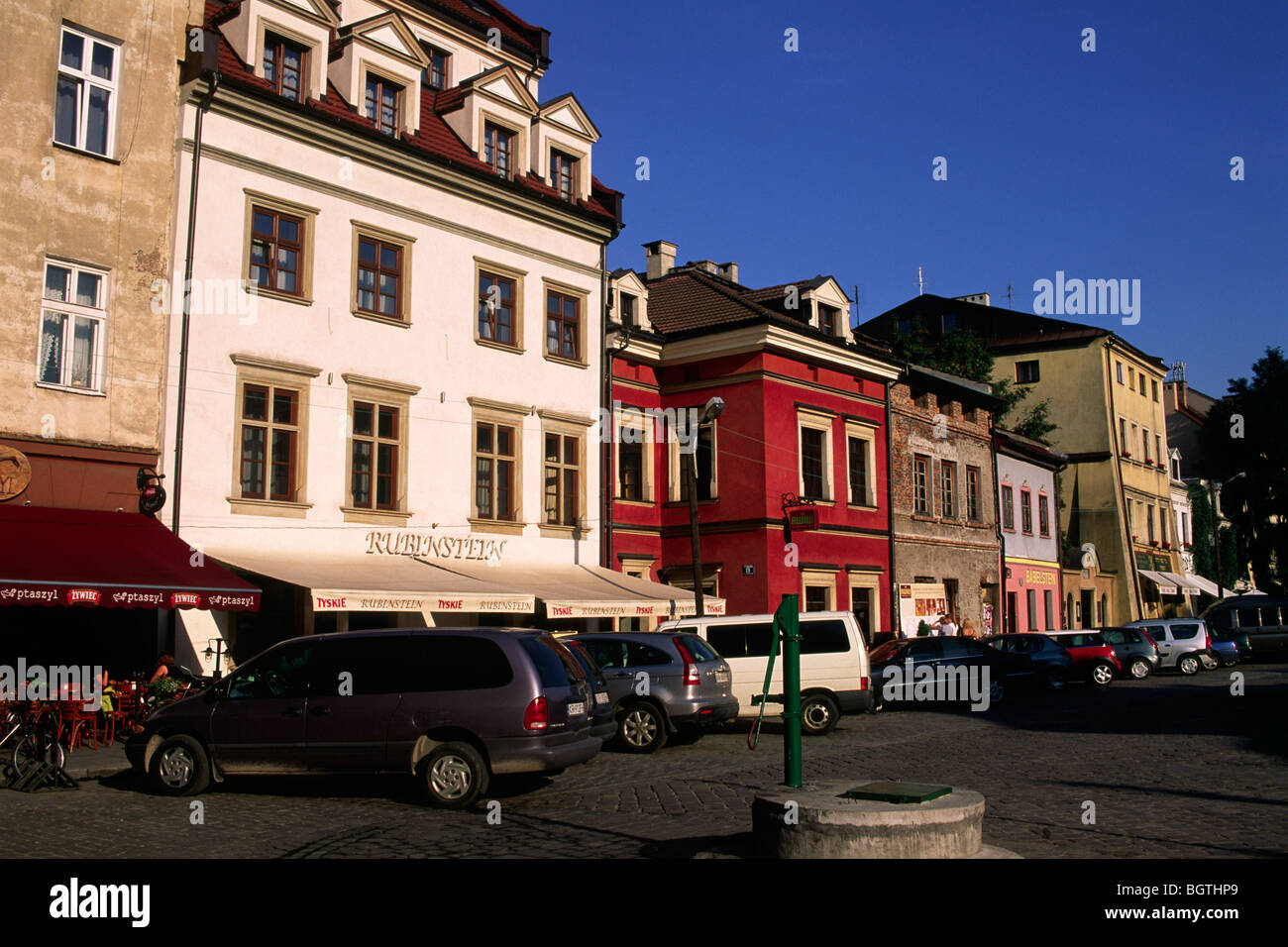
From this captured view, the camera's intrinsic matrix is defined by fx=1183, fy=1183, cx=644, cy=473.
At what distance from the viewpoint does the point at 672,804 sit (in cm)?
1193

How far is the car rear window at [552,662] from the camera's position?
1266 centimetres

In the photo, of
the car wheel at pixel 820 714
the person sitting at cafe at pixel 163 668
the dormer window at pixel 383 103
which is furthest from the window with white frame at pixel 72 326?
the car wheel at pixel 820 714

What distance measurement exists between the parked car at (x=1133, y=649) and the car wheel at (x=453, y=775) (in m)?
27.0

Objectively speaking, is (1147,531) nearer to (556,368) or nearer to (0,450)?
(556,368)

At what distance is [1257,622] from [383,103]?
35.3 meters

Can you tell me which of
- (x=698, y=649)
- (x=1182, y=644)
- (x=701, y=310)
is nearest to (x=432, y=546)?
(x=698, y=649)

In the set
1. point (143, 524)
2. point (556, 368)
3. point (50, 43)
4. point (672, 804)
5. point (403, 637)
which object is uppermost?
point (50, 43)

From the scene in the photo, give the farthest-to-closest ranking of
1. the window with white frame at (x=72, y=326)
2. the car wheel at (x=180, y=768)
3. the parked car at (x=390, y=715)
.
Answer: the window with white frame at (x=72, y=326) < the car wheel at (x=180, y=768) < the parked car at (x=390, y=715)

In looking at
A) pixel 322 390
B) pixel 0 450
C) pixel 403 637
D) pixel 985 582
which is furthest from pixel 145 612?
pixel 985 582

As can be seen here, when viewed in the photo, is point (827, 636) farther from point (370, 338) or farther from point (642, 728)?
point (370, 338)

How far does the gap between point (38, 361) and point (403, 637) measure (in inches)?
365

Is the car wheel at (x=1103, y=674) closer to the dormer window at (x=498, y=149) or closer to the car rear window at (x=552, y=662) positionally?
the dormer window at (x=498, y=149)

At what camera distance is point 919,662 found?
83.6ft
